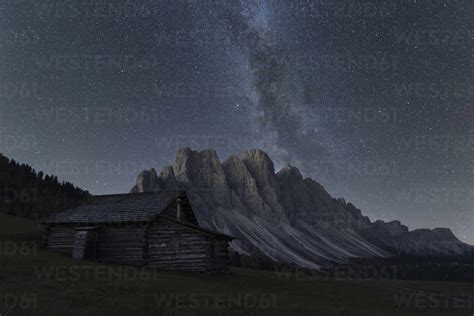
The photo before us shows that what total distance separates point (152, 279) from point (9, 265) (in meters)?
8.52

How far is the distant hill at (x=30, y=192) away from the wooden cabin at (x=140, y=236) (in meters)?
34.6

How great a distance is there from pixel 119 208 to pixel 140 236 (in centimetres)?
422

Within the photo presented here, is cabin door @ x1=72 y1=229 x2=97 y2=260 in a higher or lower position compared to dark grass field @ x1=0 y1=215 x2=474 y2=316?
higher

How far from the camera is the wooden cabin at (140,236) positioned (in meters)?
31.2

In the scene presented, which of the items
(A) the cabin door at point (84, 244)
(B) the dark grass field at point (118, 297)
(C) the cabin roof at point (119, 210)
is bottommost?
(B) the dark grass field at point (118, 297)

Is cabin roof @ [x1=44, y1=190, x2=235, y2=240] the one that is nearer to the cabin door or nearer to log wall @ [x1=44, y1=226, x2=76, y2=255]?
log wall @ [x1=44, y1=226, x2=76, y2=255]

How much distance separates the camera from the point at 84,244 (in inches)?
1261

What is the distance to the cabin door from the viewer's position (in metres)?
32.0

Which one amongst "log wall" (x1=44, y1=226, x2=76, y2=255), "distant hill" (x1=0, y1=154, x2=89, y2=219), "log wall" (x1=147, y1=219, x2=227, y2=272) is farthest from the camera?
"distant hill" (x1=0, y1=154, x2=89, y2=219)

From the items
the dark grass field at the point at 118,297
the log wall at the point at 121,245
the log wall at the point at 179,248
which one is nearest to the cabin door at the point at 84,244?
the log wall at the point at 121,245

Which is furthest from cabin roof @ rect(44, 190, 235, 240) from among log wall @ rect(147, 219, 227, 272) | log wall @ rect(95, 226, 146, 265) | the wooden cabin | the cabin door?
the cabin door

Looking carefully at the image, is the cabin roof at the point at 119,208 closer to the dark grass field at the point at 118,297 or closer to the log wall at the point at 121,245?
the log wall at the point at 121,245

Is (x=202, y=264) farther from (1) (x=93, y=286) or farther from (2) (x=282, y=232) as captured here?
(2) (x=282, y=232)

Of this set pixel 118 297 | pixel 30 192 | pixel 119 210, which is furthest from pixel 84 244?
pixel 30 192
